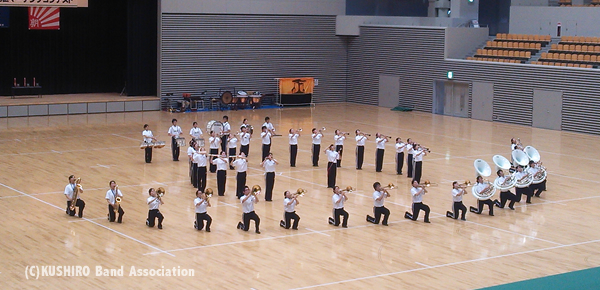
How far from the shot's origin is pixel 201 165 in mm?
20891

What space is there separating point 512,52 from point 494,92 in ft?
7.39

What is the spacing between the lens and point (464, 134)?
3169 centimetres

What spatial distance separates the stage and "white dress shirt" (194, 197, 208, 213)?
63.3 feet

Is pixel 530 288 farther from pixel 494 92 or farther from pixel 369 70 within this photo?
pixel 369 70

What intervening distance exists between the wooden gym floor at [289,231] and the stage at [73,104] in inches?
220

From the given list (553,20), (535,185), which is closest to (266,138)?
(535,185)

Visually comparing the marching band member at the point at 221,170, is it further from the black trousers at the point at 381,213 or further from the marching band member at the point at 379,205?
→ the black trousers at the point at 381,213

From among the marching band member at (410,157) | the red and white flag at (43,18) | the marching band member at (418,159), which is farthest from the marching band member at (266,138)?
the red and white flag at (43,18)

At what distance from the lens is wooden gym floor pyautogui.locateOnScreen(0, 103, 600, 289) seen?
1448 centimetres

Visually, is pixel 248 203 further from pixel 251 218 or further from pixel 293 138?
pixel 293 138

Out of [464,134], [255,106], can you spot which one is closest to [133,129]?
[255,106]

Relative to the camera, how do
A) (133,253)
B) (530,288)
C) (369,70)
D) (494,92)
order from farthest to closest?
(369,70) → (494,92) → (133,253) → (530,288)

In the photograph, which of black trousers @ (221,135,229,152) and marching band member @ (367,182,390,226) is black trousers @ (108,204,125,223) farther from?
black trousers @ (221,135,229,152)

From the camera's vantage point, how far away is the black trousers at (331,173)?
21.5 m
